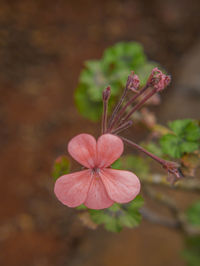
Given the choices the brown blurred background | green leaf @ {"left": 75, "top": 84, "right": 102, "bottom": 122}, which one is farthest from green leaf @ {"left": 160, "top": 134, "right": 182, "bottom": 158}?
the brown blurred background

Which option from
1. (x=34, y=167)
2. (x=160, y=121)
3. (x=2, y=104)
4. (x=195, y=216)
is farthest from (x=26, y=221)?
(x=195, y=216)

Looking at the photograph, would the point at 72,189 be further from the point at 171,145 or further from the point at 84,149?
the point at 171,145

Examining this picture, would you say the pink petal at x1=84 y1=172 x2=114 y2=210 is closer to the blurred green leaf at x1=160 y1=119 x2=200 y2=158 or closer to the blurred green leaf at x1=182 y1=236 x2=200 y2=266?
the blurred green leaf at x1=160 y1=119 x2=200 y2=158

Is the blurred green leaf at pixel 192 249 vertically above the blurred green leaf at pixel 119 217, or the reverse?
the blurred green leaf at pixel 119 217

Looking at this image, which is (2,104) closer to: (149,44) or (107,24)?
(107,24)

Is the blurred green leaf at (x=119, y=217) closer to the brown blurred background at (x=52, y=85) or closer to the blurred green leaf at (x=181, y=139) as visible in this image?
the blurred green leaf at (x=181, y=139)

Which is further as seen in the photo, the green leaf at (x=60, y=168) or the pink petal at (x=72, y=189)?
the green leaf at (x=60, y=168)

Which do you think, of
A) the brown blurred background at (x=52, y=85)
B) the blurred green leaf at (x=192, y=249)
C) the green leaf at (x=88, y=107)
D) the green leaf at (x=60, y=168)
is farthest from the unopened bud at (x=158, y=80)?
the brown blurred background at (x=52, y=85)

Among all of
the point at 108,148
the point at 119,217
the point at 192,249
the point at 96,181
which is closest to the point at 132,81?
the point at 108,148

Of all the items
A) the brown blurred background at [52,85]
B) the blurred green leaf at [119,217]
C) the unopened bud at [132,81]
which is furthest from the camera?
the brown blurred background at [52,85]
